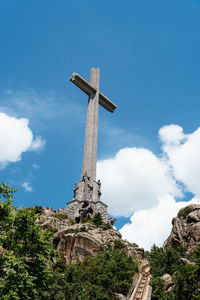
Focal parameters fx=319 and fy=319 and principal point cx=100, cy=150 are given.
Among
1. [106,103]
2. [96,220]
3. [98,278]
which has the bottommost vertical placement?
[98,278]

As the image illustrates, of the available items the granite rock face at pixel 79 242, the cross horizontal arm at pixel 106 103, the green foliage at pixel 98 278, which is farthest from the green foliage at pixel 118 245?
the cross horizontal arm at pixel 106 103

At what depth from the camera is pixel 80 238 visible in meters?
33.8

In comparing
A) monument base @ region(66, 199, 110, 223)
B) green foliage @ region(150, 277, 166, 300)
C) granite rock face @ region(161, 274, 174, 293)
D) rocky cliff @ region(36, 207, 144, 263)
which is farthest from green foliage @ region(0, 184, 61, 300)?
monument base @ region(66, 199, 110, 223)

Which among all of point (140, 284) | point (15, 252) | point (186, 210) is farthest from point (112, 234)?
point (15, 252)

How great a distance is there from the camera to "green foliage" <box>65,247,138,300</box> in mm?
22606

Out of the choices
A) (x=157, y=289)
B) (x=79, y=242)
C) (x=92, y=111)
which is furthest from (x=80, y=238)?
(x=92, y=111)

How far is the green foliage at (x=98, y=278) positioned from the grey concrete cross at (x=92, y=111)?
25605 millimetres

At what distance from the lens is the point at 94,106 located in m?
61.1

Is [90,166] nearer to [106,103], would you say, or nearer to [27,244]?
[106,103]

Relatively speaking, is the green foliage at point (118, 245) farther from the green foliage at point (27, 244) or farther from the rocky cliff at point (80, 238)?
the green foliage at point (27, 244)

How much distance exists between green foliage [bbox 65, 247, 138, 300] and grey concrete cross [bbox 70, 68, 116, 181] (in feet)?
84.0

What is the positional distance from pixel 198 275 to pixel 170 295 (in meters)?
2.76

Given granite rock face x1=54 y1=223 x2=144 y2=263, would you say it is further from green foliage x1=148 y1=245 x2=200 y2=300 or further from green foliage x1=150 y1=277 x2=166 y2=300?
green foliage x1=150 y1=277 x2=166 y2=300

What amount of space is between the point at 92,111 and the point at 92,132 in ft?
15.4
